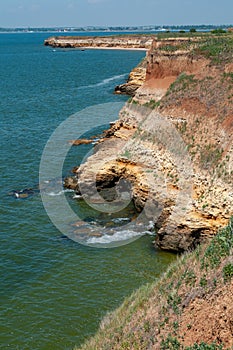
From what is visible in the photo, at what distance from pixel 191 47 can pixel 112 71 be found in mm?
72298

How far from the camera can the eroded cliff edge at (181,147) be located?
1035 inches

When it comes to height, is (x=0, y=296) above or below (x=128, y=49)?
below

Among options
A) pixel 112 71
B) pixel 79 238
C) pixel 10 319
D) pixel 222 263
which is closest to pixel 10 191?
pixel 79 238

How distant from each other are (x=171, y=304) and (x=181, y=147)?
17.3m

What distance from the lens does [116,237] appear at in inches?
1139

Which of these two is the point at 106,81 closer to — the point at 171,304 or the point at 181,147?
the point at 181,147

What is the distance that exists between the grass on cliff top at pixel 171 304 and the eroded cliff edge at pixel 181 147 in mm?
9098

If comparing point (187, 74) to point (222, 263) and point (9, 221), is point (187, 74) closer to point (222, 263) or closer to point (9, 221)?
point (9, 221)

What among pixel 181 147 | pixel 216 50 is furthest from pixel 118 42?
pixel 181 147

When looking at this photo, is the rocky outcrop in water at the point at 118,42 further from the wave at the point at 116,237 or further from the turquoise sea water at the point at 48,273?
the wave at the point at 116,237

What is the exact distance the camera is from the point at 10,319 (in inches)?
854

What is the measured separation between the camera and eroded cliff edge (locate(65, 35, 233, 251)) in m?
26.3

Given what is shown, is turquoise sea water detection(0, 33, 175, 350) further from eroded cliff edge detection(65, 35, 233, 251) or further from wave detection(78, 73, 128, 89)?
wave detection(78, 73, 128, 89)

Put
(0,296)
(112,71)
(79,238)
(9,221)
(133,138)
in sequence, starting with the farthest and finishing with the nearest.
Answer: (112,71) → (133,138) → (9,221) → (79,238) → (0,296)
